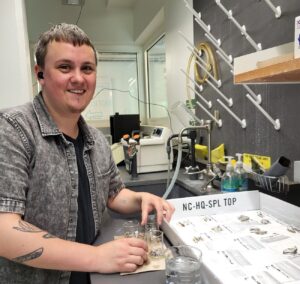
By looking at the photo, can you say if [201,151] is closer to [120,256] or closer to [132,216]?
[132,216]

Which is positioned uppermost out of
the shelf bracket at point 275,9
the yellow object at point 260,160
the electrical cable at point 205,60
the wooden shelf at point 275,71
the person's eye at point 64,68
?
the shelf bracket at point 275,9

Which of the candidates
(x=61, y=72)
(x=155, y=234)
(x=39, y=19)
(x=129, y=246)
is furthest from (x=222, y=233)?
(x=39, y=19)

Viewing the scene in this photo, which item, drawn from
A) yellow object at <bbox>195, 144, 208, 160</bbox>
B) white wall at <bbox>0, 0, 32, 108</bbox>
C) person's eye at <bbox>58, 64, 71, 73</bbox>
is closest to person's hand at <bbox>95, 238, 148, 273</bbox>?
person's eye at <bbox>58, 64, 71, 73</bbox>

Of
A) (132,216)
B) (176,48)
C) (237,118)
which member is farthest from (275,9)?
(176,48)

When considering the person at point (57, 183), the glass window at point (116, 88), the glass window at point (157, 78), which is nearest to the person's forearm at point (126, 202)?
the person at point (57, 183)

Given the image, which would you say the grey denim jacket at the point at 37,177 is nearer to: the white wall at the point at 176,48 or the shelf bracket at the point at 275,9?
the shelf bracket at the point at 275,9

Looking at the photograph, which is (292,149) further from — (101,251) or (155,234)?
(101,251)

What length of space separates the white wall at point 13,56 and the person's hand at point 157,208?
1.39 metres

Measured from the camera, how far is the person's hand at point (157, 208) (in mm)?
1078

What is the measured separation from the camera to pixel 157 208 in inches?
43.2

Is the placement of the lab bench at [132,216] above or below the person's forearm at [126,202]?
below

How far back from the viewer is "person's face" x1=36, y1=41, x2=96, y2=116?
3.18ft

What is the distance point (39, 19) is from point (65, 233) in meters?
3.79

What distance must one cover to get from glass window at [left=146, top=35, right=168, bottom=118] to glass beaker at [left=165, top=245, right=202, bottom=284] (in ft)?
9.20
